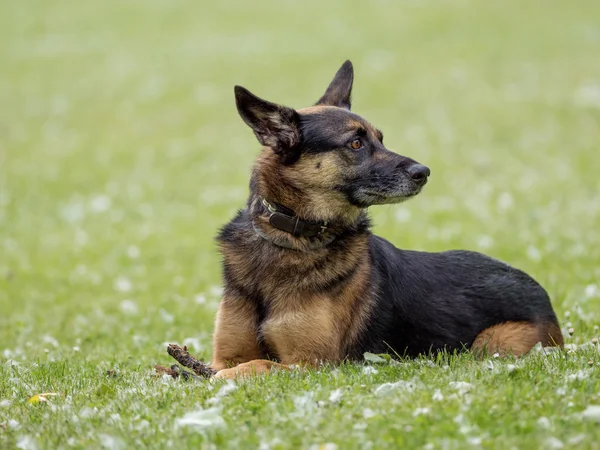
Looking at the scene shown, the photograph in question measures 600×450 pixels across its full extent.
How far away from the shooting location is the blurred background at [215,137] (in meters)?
12.3

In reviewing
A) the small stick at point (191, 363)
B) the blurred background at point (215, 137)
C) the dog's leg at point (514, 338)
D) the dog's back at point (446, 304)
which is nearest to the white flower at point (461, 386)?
the dog's back at point (446, 304)

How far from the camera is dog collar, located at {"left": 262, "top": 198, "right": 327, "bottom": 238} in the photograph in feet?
22.4

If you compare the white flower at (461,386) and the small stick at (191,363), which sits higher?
the white flower at (461,386)

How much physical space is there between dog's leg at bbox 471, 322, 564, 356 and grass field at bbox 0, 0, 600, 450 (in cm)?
31

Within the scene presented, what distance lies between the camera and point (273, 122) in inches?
269

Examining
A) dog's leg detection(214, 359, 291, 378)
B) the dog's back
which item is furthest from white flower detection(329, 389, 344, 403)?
the dog's back

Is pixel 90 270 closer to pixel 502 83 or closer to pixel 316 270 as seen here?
pixel 316 270

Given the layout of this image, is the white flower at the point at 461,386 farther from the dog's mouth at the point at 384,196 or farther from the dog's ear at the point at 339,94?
the dog's ear at the point at 339,94

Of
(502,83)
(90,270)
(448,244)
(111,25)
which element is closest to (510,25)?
(502,83)

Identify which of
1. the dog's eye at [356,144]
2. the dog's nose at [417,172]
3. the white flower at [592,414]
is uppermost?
the dog's eye at [356,144]

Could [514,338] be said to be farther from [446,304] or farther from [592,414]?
[592,414]

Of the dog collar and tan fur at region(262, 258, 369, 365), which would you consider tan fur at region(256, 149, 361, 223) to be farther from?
tan fur at region(262, 258, 369, 365)

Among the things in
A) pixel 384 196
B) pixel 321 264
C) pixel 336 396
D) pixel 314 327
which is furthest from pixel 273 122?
pixel 336 396

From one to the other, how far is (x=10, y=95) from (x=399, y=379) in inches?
915
